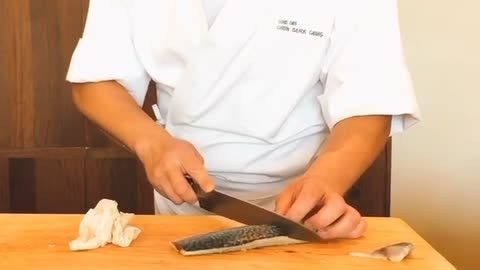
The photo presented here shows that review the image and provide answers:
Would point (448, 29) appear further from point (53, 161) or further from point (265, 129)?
point (53, 161)

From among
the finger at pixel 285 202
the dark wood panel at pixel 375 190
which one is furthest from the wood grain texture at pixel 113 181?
the finger at pixel 285 202

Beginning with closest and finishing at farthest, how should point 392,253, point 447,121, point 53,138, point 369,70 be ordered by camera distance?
point 392,253 → point 369,70 → point 447,121 → point 53,138

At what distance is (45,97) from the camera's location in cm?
155

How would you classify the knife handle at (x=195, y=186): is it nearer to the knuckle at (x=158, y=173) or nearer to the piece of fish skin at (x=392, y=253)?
the knuckle at (x=158, y=173)

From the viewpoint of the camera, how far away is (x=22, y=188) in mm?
1602

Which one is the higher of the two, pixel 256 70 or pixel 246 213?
pixel 256 70

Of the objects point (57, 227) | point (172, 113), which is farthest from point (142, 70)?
point (57, 227)

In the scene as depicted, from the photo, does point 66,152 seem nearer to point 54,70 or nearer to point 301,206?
point 54,70

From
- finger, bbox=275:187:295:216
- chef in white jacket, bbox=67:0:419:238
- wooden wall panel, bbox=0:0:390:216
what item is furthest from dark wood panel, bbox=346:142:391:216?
finger, bbox=275:187:295:216

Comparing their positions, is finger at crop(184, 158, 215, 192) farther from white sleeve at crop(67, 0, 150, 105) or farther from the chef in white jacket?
white sleeve at crop(67, 0, 150, 105)

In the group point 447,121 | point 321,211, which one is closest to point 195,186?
point 321,211

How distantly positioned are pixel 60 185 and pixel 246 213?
93cm

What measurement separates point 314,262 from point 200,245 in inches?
4.1

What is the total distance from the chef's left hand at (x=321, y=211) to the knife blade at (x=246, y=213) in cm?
2
